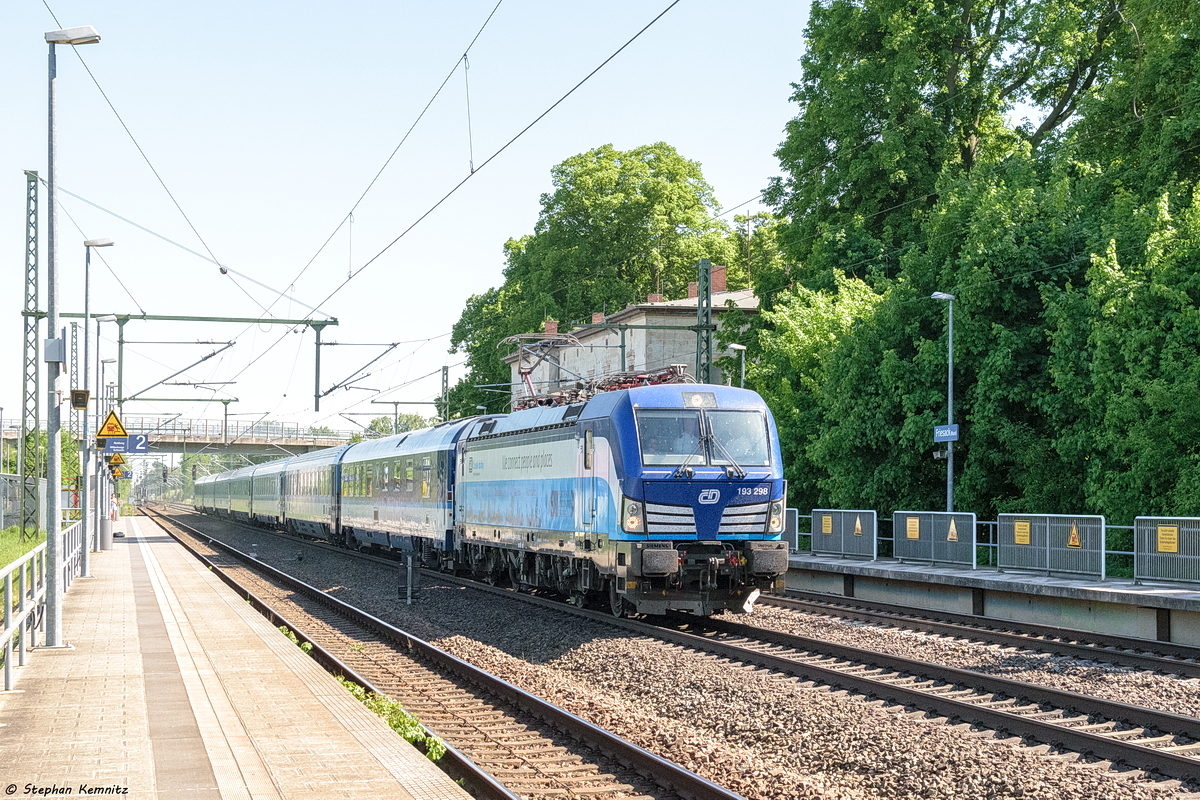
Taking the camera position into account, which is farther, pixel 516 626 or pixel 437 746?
pixel 516 626

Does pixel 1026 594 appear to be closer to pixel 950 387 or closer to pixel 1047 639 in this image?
pixel 1047 639

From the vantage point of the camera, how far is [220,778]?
25.5 feet

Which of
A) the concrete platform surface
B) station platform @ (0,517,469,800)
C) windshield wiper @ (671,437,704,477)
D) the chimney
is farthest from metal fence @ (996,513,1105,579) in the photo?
the chimney

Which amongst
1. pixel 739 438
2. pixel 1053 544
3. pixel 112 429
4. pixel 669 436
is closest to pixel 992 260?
pixel 1053 544

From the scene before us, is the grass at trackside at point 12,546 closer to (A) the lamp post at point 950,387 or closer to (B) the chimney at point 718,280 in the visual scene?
(A) the lamp post at point 950,387

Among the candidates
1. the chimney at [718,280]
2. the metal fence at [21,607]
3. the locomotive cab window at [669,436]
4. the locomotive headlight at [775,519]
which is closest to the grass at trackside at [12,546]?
the metal fence at [21,607]

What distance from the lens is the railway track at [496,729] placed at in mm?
8844

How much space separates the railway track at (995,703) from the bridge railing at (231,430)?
69912 mm

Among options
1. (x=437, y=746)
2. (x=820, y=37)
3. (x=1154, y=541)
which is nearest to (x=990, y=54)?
(x=820, y=37)

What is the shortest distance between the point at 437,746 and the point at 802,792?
9.85 ft

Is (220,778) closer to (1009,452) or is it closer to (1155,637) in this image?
(1155,637)

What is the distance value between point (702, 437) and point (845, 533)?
40.1 ft

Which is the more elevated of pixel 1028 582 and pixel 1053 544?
pixel 1053 544

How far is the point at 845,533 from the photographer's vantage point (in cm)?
2855
